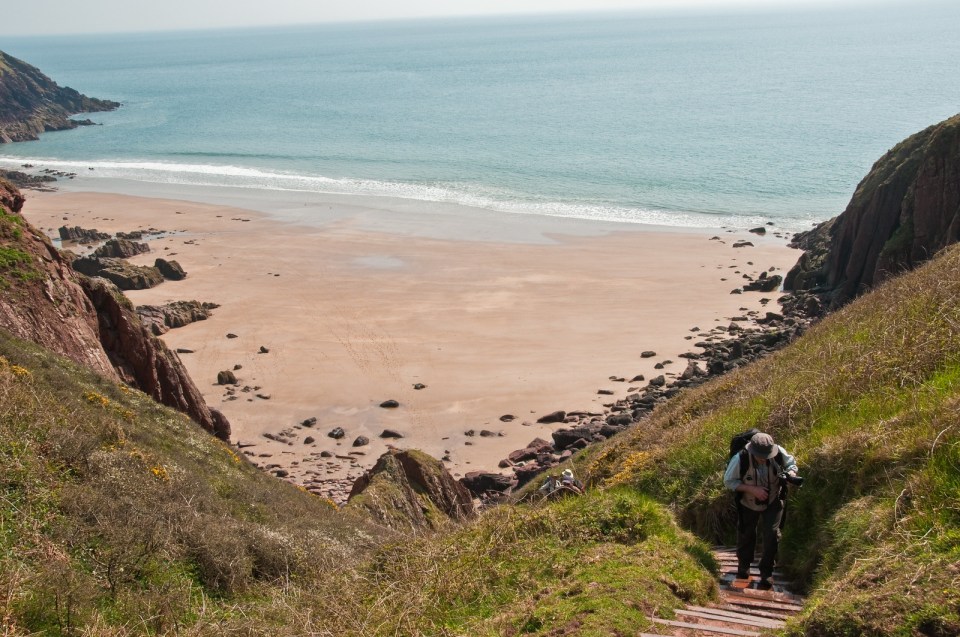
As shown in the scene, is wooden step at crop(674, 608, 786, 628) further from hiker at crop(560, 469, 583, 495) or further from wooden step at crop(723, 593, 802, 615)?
hiker at crop(560, 469, 583, 495)

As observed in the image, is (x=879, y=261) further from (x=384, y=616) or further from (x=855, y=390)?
(x=384, y=616)

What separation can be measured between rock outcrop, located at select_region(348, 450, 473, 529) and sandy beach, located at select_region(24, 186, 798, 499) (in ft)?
12.5

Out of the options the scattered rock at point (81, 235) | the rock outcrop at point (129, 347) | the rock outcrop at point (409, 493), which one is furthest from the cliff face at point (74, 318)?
the scattered rock at point (81, 235)

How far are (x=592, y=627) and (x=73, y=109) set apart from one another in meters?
148

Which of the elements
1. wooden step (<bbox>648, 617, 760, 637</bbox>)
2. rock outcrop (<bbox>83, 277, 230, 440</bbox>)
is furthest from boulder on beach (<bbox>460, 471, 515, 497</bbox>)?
wooden step (<bbox>648, 617, 760, 637</bbox>)

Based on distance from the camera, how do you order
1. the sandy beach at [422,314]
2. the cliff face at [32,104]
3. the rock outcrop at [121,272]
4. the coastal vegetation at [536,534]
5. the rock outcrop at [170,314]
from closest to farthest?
1. the coastal vegetation at [536,534]
2. the sandy beach at [422,314]
3. the rock outcrop at [170,314]
4. the rock outcrop at [121,272]
5. the cliff face at [32,104]

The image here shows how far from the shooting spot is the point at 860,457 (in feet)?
31.0

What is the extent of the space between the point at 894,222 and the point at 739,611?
105 feet

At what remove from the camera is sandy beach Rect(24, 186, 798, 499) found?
94.6 feet

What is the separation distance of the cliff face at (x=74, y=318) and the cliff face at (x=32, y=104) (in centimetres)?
10312

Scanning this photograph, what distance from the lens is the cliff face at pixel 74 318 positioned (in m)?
18.9

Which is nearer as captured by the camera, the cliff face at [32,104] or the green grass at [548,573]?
the green grass at [548,573]

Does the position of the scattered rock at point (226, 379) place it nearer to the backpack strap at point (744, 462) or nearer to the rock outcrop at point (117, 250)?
the rock outcrop at point (117, 250)

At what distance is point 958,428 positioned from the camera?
8227 millimetres
